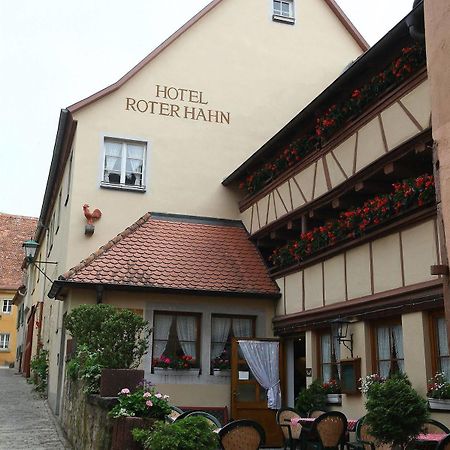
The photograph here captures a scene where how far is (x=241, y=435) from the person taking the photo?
7641mm

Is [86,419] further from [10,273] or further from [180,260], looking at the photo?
[10,273]

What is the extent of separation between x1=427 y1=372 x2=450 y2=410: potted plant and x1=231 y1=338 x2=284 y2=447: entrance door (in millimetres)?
5004

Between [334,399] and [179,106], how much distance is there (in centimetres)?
832

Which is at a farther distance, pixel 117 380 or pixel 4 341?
pixel 4 341

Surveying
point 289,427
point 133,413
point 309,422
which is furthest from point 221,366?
point 133,413

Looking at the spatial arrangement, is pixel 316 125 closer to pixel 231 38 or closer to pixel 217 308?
pixel 217 308

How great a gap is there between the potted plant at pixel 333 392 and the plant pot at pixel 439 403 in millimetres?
2567

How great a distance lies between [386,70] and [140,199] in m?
7.04

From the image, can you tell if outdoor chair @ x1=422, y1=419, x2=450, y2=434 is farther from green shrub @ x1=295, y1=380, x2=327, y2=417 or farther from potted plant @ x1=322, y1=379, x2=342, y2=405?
green shrub @ x1=295, y1=380, x2=327, y2=417

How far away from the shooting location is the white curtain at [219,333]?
13.7 meters

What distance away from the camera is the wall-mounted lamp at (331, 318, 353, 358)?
1041cm

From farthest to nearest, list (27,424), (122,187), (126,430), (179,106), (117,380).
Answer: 1. (179,106)
2. (122,187)
3. (27,424)
4. (117,380)
5. (126,430)

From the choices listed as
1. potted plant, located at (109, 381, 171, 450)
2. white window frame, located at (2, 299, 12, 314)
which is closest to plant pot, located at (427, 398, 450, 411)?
potted plant, located at (109, 381, 171, 450)

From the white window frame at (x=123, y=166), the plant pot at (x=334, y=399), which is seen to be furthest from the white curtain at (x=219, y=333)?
the white window frame at (x=123, y=166)
